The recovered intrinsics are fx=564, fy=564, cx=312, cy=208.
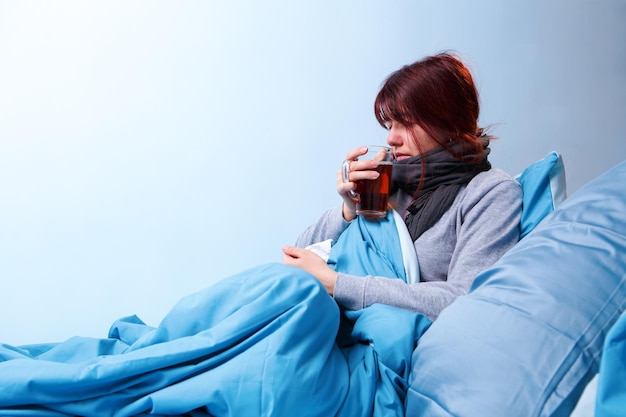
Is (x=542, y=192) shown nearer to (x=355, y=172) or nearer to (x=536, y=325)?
(x=355, y=172)

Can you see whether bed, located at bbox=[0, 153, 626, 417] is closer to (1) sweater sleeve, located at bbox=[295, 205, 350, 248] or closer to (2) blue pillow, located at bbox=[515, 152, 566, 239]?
(2) blue pillow, located at bbox=[515, 152, 566, 239]

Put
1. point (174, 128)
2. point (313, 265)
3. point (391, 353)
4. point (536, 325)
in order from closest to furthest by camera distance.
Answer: point (536, 325)
point (391, 353)
point (313, 265)
point (174, 128)

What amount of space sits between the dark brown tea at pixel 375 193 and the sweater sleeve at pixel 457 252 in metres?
0.12

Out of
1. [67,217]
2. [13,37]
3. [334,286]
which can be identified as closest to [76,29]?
[13,37]

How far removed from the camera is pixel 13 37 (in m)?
1.88

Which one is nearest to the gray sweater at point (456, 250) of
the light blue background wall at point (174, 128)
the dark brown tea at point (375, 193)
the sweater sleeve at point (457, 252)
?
the sweater sleeve at point (457, 252)

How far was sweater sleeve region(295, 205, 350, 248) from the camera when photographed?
148cm

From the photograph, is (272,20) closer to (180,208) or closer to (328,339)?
(180,208)

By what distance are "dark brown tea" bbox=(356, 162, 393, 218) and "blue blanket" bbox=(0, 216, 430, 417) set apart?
0.38 metres

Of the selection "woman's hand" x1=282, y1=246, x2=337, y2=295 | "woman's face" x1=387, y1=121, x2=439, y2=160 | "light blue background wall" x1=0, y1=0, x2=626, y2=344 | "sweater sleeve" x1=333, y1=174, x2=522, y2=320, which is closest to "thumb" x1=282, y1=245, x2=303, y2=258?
"woman's hand" x1=282, y1=246, x2=337, y2=295

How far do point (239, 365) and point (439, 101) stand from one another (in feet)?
2.72

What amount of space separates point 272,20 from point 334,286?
1.18 metres

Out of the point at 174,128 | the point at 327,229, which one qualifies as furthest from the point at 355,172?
the point at 174,128

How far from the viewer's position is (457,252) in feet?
3.89
